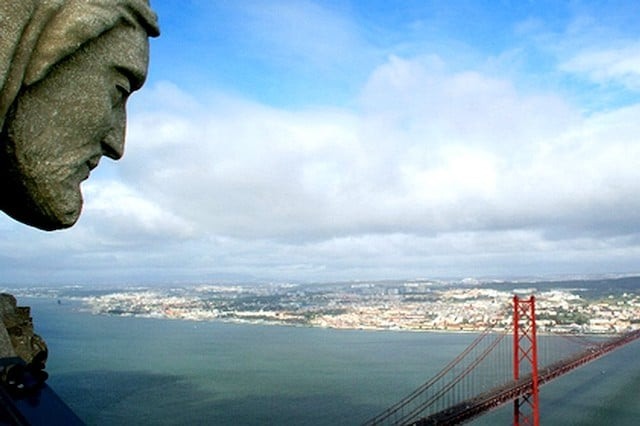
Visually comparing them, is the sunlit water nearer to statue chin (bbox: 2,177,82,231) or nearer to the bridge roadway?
the bridge roadway

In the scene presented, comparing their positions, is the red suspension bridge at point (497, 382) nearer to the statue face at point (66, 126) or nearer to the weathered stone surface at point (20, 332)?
the weathered stone surface at point (20, 332)

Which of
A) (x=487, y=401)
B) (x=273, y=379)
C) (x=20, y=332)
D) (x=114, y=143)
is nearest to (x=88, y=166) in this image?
(x=114, y=143)

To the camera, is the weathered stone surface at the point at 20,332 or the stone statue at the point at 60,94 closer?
the stone statue at the point at 60,94

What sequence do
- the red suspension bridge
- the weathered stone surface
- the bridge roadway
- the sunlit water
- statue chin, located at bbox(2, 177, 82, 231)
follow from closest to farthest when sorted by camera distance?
statue chin, located at bbox(2, 177, 82, 231)
the weathered stone surface
the bridge roadway
the red suspension bridge
the sunlit water

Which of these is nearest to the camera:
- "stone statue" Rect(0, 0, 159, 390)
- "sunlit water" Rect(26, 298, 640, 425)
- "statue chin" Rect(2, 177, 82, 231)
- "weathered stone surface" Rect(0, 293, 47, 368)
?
"stone statue" Rect(0, 0, 159, 390)

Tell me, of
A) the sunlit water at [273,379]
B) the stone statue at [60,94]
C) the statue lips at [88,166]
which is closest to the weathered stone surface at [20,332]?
the stone statue at [60,94]

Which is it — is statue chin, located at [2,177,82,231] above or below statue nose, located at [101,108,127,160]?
→ below

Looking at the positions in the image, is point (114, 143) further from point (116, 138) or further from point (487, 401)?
point (487, 401)

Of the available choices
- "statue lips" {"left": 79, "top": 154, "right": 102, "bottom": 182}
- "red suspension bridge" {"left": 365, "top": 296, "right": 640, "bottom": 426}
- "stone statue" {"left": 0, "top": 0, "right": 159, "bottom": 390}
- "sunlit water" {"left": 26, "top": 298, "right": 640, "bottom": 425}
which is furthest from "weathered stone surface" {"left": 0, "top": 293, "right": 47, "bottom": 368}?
"sunlit water" {"left": 26, "top": 298, "right": 640, "bottom": 425}
